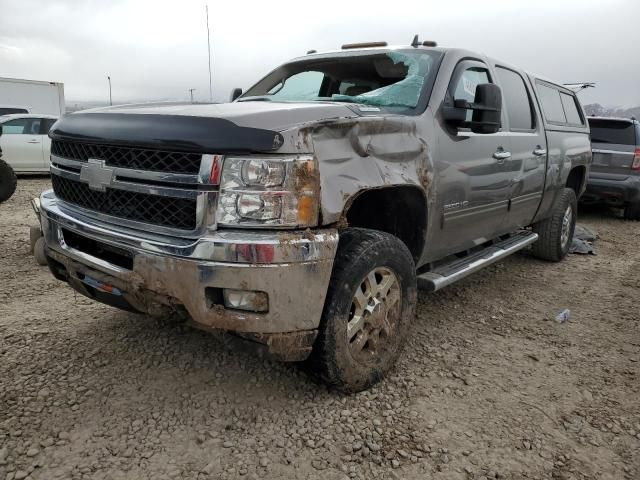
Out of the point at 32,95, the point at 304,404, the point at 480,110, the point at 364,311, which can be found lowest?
the point at 304,404

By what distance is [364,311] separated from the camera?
2.54 m

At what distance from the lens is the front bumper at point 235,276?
2.03 metres

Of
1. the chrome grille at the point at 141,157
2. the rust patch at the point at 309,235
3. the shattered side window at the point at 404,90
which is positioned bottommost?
the rust patch at the point at 309,235

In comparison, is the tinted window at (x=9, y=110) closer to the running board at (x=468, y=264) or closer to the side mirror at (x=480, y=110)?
the running board at (x=468, y=264)

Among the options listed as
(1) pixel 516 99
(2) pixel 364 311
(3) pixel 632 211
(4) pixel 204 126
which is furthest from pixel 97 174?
(3) pixel 632 211

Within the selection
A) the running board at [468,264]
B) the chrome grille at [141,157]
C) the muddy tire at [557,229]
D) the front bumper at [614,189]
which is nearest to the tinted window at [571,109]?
the muddy tire at [557,229]

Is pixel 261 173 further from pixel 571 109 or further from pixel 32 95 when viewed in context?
pixel 32 95

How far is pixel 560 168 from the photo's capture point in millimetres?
4906

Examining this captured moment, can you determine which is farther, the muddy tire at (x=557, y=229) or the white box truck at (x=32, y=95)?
the white box truck at (x=32, y=95)

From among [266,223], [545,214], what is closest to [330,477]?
[266,223]

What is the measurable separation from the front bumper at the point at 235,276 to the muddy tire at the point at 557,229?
3.89 meters

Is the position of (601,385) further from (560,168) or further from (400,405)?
(560,168)

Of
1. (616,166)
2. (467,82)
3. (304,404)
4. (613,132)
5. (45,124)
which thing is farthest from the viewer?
(45,124)

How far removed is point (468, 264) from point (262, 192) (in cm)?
197
